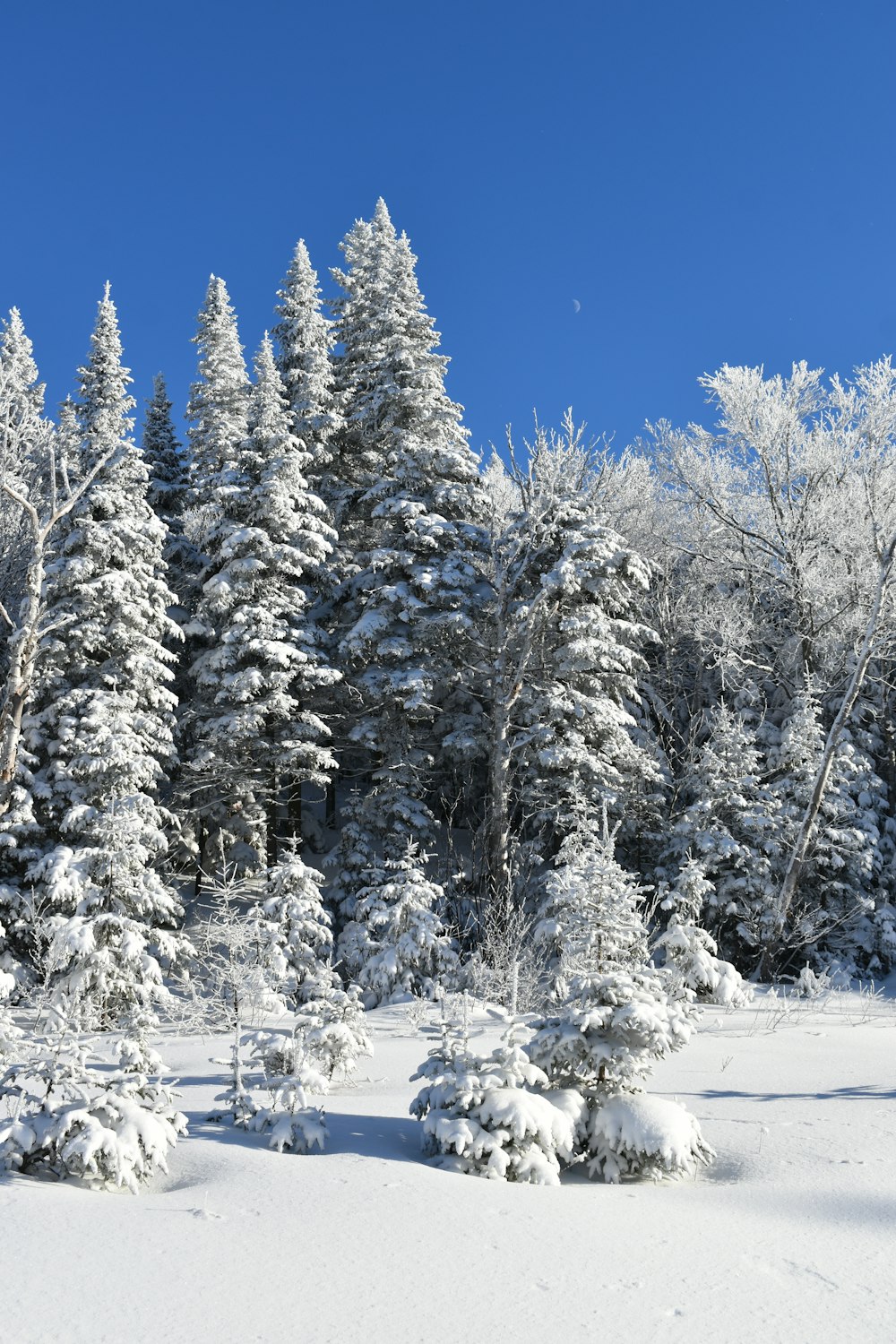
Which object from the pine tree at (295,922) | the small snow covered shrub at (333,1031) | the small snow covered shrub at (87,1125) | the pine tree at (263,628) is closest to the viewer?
the small snow covered shrub at (87,1125)

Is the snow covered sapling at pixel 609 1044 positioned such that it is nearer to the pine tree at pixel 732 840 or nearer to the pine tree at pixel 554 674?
the pine tree at pixel 554 674

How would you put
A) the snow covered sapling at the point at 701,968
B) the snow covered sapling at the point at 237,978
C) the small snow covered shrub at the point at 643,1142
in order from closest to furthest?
the small snow covered shrub at the point at 643,1142
the snow covered sapling at the point at 237,978
the snow covered sapling at the point at 701,968

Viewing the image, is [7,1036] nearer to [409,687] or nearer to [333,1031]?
[333,1031]

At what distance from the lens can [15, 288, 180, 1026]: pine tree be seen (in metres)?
16.2

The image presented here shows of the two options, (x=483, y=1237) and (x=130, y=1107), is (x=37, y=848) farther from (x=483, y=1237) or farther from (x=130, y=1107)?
(x=483, y=1237)

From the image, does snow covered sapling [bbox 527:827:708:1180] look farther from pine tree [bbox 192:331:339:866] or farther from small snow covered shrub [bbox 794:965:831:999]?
pine tree [bbox 192:331:339:866]

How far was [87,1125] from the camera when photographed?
5293 mm

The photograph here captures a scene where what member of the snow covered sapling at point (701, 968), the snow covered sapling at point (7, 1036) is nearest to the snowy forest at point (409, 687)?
the snow covered sapling at point (701, 968)

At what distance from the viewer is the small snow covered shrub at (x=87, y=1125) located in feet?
16.9

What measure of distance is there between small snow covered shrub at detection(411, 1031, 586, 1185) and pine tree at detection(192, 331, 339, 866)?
43.2 ft

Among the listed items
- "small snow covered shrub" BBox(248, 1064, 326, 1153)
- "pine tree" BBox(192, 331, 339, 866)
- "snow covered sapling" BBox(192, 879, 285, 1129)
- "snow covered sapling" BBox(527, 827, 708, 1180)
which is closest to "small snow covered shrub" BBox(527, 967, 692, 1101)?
"snow covered sapling" BBox(527, 827, 708, 1180)

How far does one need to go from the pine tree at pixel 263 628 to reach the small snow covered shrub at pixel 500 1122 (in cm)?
1318

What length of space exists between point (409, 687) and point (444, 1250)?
1494 cm

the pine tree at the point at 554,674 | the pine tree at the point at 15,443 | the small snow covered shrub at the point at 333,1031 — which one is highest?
the pine tree at the point at 15,443
